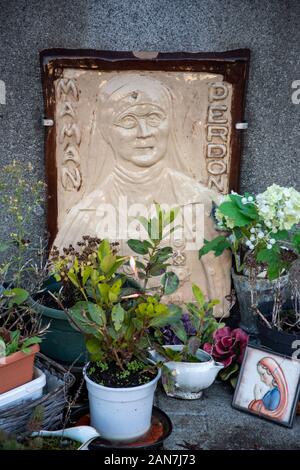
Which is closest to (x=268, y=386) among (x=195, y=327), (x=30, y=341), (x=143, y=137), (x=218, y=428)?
(x=218, y=428)

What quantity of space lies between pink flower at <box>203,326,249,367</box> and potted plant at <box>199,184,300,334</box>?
175 millimetres

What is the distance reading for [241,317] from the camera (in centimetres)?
284

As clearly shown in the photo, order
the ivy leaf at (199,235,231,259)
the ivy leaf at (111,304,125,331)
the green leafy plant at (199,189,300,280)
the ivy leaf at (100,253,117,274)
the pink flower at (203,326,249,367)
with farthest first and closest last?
the ivy leaf at (199,235,231,259)
the pink flower at (203,326,249,367)
the green leafy plant at (199,189,300,280)
the ivy leaf at (100,253,117,274)
the ivy leaf at (111,304,125,331)

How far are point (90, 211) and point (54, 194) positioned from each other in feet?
0.68

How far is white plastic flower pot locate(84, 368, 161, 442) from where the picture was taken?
1.99 meters

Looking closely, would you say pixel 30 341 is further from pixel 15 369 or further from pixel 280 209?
pixel 280 209

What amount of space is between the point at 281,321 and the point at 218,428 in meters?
0.57

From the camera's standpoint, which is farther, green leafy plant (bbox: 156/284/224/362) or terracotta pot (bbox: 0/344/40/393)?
green leafy plant (bbox: 156/284/224/362)

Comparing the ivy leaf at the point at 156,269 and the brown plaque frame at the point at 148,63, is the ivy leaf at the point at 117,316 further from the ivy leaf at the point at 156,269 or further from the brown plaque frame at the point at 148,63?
the brown plaque frame at the point at 148,63

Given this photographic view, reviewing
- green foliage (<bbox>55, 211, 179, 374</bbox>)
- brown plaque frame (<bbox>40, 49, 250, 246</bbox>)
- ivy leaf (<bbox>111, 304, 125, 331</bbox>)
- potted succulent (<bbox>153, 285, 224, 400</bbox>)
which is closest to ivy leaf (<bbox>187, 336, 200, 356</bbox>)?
potted succulent (<bbox>153, 285, 224, 400</bbox>)

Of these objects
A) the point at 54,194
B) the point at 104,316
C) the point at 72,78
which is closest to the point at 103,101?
the point at 72,78

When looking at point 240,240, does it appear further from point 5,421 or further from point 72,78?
point 5,421

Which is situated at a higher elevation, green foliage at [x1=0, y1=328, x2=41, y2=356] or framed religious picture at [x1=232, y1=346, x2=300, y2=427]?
green foliage at [x1=0, y1=328, x2=41, y2=356]

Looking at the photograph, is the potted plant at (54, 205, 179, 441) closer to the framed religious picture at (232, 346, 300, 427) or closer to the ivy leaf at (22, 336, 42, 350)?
the ivy leaf at (22, 336, 42, 350)
